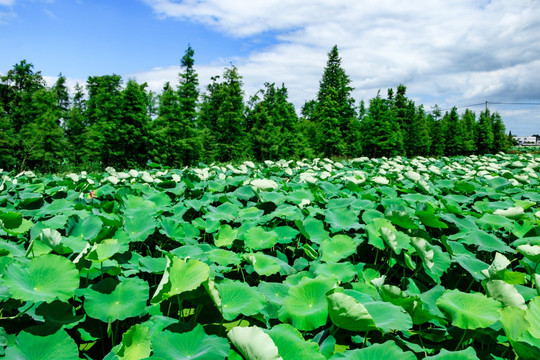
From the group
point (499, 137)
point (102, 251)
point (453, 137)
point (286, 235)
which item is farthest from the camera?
point (499, 137)

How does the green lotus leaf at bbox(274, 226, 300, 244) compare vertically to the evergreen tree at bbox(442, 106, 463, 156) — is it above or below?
below

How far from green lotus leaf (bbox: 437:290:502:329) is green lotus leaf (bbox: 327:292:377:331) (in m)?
0.36

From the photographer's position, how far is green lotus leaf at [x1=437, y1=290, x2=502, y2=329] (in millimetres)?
1122

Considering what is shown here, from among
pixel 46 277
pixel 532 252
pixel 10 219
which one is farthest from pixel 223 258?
pixel 532 252

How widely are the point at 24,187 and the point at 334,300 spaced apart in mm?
3112

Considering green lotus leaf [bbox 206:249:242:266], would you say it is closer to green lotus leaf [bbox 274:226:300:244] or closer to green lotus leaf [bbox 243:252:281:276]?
green lotus leaf [bbox 243:252:281:276]

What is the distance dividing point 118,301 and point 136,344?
0.26m

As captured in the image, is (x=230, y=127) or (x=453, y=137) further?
(x=453, y=137)

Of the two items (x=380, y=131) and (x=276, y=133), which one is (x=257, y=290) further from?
(x=380, y=131)

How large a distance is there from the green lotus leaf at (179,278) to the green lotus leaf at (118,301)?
0.14 m

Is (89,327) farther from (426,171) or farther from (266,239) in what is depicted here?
(426,171)

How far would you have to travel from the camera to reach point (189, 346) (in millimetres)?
1008

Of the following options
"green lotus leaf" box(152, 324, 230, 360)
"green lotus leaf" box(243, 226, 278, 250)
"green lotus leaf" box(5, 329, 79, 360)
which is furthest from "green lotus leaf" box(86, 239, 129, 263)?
"green lotus leaf" box(243, 226, 278, 250)

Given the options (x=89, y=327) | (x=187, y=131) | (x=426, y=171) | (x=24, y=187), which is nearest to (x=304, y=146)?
(x=187, y=131)
